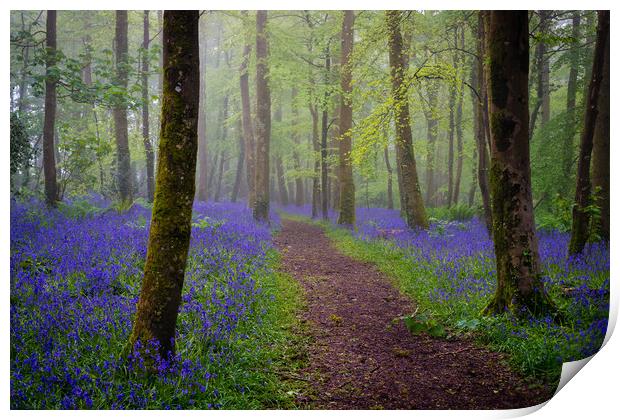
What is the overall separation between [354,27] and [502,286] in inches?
397

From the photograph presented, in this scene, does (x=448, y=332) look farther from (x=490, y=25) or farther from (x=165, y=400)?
(x=490, y=25)

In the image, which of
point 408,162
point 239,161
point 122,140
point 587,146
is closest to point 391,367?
point 587,146

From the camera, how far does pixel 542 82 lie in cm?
1066

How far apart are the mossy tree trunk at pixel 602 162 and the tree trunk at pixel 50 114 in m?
7.60

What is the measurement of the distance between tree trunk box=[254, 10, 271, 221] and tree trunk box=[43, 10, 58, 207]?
26.5ft

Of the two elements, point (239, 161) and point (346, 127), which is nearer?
point (346, 127)

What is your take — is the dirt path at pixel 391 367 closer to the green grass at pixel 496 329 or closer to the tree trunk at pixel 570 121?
the green grass at pixel 496 329

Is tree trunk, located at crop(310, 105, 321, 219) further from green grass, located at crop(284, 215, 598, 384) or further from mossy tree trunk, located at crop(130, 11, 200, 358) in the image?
mossy tree trunk, located at crop(130, 11, 200, 358)

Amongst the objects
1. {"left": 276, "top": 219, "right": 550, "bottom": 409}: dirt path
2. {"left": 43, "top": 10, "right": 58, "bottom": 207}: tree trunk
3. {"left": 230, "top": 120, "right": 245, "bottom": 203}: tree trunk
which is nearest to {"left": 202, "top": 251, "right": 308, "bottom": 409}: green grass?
{"left": 276, "top": 219, "right": 550, "bottom": 409}: dirt path

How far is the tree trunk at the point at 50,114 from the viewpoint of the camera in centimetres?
565

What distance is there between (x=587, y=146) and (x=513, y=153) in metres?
2.18

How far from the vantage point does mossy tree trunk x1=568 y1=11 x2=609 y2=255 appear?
5.80 meters

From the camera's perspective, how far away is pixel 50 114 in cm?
576

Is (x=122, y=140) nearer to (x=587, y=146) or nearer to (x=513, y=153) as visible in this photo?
(x=513, y=153)
